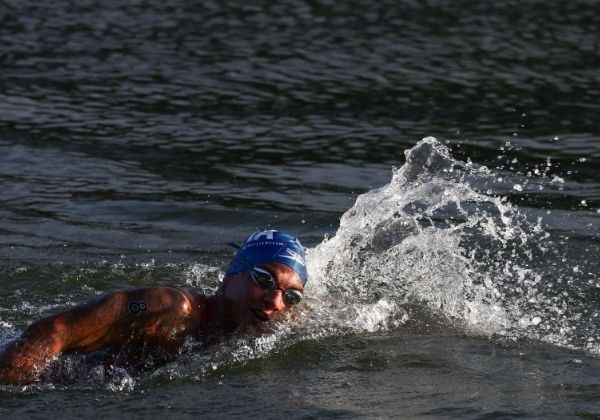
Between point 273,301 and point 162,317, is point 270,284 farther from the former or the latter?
point 162,317

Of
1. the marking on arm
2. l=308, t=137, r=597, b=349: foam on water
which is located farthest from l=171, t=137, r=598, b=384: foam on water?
the marking on arm

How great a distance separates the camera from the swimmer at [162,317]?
7391mm

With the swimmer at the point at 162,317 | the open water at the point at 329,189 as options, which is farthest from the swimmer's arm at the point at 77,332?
the open water at the point at 329,189

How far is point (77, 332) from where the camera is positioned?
745 cm

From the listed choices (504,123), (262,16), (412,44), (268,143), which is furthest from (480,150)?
(262,16)

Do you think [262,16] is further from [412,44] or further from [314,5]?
[412,44]

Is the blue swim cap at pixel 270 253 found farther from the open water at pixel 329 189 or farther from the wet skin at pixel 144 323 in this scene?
the open water at pixel 329 189

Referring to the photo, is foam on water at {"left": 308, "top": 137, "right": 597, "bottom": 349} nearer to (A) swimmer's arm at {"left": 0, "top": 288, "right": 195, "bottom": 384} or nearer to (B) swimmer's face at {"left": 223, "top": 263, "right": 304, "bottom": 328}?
(B) swimmer's face at {"left": 223, "top": 263, "right": 304, "bottom": 328}

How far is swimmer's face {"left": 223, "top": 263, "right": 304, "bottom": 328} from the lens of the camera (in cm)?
792

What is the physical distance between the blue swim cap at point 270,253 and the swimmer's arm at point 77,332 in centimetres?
56

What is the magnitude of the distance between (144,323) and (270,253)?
0.92 meters

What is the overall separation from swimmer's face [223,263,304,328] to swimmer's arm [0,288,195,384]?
16.4 inches

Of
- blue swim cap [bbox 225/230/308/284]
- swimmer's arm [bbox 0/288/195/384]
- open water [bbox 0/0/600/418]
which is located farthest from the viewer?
blue swim cap [bbox 225/230/308/284]

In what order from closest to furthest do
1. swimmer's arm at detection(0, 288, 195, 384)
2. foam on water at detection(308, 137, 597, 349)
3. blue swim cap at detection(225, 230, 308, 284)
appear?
swimmer's arm at detection(0, 288, 195, 384) → blue swim cap at detection(225, 230, 308, 284) → foam on water at detection(308, 137, 597, 349)
